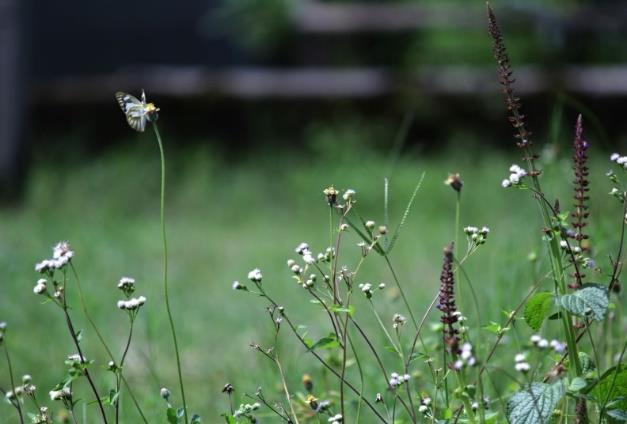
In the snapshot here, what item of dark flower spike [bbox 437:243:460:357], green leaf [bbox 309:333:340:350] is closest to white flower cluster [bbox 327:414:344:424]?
green leaf [bbox 309:333:340:350]

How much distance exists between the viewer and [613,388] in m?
1.48

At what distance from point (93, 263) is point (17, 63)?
2617 mm

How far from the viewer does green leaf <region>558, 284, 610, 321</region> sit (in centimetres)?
137

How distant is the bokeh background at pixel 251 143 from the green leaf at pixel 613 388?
0.84 metres

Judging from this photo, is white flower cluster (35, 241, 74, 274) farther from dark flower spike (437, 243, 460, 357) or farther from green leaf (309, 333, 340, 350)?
dark flower spike (437, 243, 460, 357)

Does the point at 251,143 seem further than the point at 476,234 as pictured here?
Yes

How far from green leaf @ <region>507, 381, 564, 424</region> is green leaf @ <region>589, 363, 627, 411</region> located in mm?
99

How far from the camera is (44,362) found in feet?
9.78

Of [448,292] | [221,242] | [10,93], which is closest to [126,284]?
[448,292]

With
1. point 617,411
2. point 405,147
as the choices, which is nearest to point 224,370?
point 617,411

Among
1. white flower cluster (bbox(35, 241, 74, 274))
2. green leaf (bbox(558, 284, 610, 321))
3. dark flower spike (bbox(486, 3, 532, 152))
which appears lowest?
green leaf (bbox(558, 284, 610, 321))

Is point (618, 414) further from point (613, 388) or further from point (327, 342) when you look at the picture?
point (327, 342)

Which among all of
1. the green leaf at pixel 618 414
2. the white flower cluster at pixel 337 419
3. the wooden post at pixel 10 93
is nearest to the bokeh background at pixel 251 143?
the wooden post at pixel 10 93

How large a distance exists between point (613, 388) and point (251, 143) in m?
6.05
